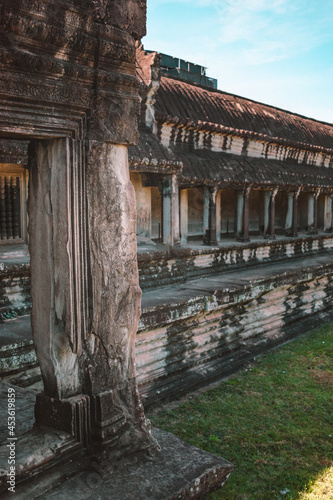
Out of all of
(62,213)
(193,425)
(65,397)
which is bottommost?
(193,425)

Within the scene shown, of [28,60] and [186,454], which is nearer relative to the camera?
[28,60]

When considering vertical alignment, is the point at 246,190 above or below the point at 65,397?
above

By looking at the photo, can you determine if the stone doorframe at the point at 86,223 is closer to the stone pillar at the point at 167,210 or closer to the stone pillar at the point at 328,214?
the stone pillar at the point at 167,210

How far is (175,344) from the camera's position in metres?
5.94

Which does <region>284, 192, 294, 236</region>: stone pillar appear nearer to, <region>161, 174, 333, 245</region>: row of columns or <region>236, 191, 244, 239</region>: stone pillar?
<region>161, 174, 333, 245</region>: row of columns

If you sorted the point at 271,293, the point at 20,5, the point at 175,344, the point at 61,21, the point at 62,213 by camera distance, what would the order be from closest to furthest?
the point at 20,5 → the point at 61,21 → the point at 62,213 → the point at 175,344 → the point at 271,293

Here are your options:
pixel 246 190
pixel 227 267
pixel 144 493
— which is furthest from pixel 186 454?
pixel 246 190

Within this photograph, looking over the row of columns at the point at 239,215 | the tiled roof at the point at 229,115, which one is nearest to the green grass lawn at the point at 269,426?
the row of columns at the point at 239,215

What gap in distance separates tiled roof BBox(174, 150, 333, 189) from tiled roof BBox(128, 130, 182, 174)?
35.9 inches

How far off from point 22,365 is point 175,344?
2357mm

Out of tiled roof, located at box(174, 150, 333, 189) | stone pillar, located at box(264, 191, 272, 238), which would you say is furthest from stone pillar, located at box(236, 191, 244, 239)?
stone pillar, located at box(264, 191, 272, 238)

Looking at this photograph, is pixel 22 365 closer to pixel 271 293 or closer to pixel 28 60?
pixel 28 60

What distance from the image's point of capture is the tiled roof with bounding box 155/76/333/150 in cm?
865

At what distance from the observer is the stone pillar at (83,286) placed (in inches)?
96.0
